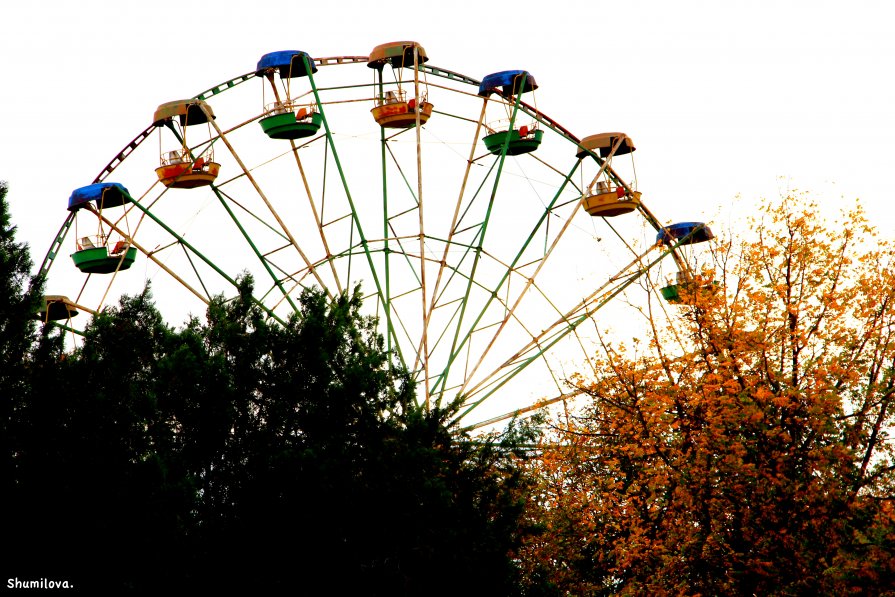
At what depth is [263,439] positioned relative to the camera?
53.0ft

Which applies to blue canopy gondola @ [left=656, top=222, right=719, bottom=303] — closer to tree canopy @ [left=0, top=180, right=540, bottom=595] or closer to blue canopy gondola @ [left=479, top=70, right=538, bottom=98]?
blue canopy gondola @ [left=479, top=70, right=538, bottom=98]

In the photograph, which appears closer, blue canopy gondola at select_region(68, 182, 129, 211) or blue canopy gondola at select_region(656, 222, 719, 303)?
blue canopy gondola at select_region(656, 222, 719, 303)

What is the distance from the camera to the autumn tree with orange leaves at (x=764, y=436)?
16125 millimetres

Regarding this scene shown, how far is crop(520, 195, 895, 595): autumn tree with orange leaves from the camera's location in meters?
16.1

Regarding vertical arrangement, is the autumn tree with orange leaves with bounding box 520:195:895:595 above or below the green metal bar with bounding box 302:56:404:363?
below

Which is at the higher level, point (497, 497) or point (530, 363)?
point (530, 363)

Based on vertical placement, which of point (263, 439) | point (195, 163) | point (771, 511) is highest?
point (195, 163)

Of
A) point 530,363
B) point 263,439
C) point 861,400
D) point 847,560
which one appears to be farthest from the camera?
point 530,363

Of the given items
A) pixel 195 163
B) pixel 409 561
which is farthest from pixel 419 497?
pixel 195 163

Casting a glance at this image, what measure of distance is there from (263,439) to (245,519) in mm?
1118

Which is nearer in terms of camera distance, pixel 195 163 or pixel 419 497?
pixel 419 497

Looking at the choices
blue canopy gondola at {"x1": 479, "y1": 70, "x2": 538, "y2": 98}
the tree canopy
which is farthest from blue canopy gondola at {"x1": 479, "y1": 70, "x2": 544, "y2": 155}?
the tree canopy

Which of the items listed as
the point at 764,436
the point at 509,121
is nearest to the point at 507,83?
the point at 509,121

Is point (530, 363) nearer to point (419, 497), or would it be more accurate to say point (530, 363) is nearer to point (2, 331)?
point (419, 497)
